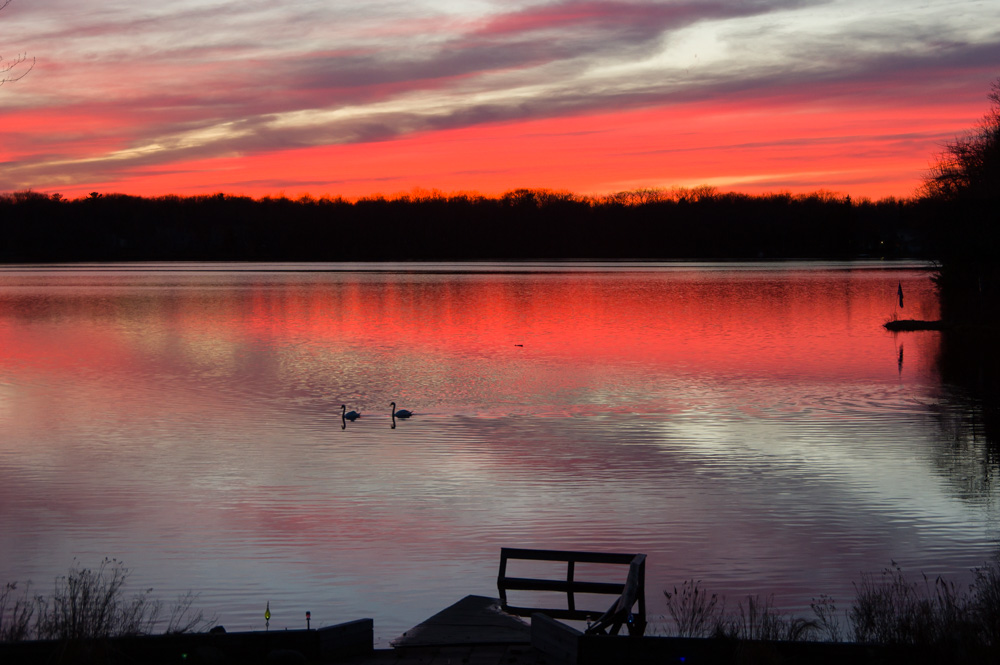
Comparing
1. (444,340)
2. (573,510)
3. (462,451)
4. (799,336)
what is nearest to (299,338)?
(444,340)

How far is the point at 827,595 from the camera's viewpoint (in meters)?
9.97

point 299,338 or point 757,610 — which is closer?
point 757,610

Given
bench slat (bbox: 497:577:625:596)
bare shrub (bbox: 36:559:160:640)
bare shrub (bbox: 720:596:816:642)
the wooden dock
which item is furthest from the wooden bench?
bare shrub (bbox: 36:559:160:640)

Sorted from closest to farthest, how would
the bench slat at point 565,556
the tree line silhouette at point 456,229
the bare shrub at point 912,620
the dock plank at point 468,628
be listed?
the bare shrub at point 912,620
the dock plank at point 468,628
the bench slat at point 565,556
the tree line silhouette at point 456,229

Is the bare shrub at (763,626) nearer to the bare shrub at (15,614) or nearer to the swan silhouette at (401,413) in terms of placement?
the bare shrub at (15,614)

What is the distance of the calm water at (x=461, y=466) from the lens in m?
10.9

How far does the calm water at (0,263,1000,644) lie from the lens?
429 inches

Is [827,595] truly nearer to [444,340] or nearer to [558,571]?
[558,571]

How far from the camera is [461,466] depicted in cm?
1606

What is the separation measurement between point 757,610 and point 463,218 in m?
179

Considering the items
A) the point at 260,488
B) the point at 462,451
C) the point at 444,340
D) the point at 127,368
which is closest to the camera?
the point at 260,488

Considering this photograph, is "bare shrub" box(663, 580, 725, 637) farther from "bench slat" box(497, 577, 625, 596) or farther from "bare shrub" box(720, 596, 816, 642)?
"bench slat" box(497, 577, 625, 596)

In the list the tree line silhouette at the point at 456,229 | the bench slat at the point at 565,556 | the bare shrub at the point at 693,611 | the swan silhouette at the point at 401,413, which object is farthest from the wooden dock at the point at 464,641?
the tree line silhouette at the point at 456,229

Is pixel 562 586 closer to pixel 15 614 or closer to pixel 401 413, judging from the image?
pixel 15 614
